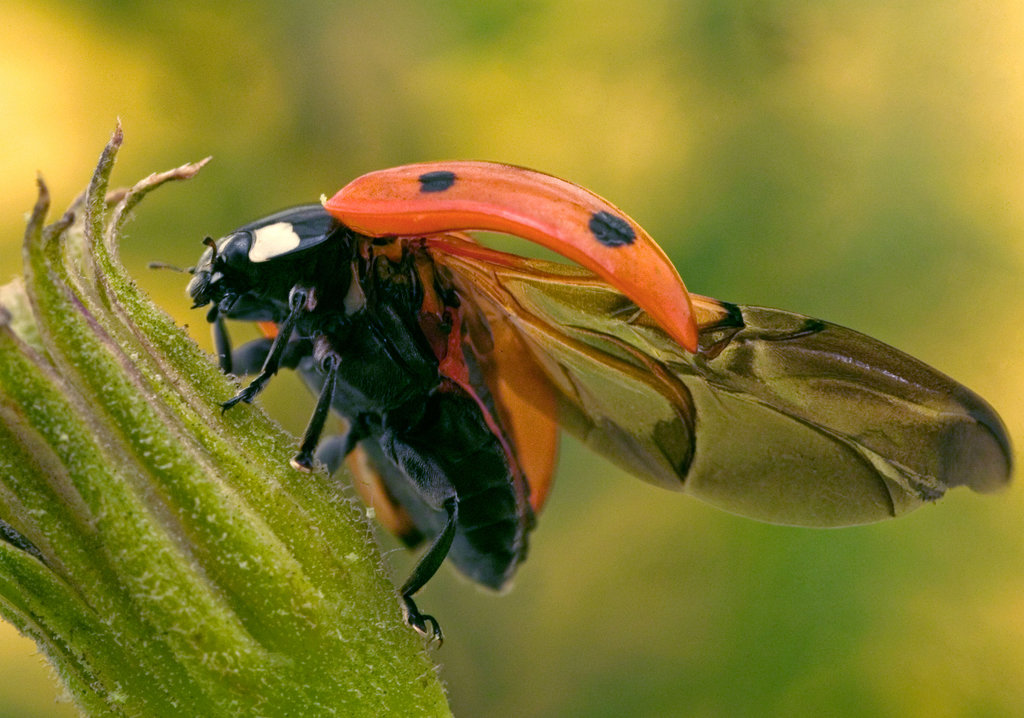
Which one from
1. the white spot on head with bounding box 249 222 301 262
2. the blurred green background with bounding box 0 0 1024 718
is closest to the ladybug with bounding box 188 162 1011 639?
the white spot on head with bounding box 249 222 301 262

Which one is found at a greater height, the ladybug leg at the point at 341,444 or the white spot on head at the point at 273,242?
the white spot on head at the point at 273,242

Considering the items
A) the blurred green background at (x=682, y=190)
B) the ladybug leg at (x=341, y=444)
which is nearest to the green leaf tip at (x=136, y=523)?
the ladybug leg at (x=341, y=444)

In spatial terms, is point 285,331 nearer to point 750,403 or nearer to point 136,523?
point 136,523

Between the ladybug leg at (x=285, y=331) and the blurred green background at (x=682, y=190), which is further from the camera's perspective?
the blurred green background at (x=682, y=190)

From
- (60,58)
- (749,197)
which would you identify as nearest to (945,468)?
(749,197)

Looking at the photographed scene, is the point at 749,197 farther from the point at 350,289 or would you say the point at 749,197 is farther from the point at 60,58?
the point at 60,58

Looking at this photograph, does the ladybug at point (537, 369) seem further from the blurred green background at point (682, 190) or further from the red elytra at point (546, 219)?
the blurred green background at point (682, 190)
